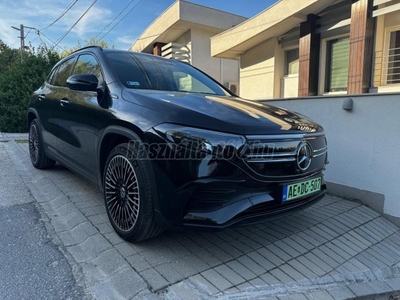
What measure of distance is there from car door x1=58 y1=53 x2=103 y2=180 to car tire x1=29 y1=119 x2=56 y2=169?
1.01 metres

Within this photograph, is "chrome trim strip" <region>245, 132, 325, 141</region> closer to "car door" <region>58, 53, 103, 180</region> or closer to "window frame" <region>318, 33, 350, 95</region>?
"car door" <region>58, 53, 103, 180</region>

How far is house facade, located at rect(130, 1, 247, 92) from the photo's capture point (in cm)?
1195

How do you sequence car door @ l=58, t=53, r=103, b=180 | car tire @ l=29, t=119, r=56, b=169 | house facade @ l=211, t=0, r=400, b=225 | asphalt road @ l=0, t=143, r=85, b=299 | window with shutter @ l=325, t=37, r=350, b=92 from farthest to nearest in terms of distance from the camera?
window with shutter @ l=325, t=37, r=350, b=92
car tire @ l=29, t=119, r=56, b=169
house facade @ l=211, t=0, r=400, b=225
car door @ l=58, t=53, r=103, b=180
asphalt road @ l=0, t=143, r=85, b=299

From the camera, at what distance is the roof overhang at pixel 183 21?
11734mm

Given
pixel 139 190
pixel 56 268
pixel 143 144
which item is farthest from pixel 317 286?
pixel 56 268

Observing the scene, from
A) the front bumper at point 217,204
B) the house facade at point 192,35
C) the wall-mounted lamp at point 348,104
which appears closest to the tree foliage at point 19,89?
the house facade at point 192,35

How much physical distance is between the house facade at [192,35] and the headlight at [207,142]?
427 inches

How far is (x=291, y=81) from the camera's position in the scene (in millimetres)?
8203

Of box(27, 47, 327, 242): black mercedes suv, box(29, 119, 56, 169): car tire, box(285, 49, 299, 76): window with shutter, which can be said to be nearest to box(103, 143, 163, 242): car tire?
box(27, 47, 327, 242): black mercedes suv

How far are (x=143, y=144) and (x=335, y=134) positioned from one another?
9.08ft

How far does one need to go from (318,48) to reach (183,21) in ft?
21.3

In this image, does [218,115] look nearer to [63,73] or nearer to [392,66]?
[63,73]

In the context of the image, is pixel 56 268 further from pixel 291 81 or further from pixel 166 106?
pixel 291 81

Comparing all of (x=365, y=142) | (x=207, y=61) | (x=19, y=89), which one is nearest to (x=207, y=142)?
(x=365, y=142)
